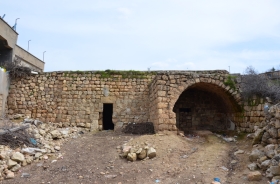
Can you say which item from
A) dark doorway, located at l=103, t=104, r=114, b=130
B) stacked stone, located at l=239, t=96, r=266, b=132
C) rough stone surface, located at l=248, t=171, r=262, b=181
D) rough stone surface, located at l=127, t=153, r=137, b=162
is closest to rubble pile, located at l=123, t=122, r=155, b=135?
dark doorway, located at l=103, t=104, r=114, b=130

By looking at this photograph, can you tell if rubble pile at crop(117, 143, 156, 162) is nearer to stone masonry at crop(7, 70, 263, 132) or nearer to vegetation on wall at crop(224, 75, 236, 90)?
stone masonry at crop(7, 70, 263, 132)

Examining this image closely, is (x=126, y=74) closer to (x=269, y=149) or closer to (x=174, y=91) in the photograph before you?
(x=174, y=91)

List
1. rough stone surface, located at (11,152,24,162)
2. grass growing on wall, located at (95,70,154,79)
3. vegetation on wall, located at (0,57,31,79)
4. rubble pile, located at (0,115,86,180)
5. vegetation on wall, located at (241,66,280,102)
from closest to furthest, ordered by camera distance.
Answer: rubble pile, located at (0,115,86,180)
rough stone surface, located at (11,152,24,162)
vegetation on wall, located at (241,66,280,102)
grass growing on wall, located at (95,70,154,79)
vegetation on wall, located at (0,57,31,79)

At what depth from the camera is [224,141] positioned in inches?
349

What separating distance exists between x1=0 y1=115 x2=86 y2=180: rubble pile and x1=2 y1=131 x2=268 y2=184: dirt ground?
0.22 m

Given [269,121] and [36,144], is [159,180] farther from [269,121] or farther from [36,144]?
[36,144]

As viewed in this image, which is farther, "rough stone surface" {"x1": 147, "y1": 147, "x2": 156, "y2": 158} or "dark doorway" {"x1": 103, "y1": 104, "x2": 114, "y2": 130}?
"dark doorway" {"x1": 103, "y1": 104, "x2": 114, "y2": 130}

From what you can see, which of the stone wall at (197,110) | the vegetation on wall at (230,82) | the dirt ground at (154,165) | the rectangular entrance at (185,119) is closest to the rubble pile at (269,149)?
the dirt ground at (154,165)

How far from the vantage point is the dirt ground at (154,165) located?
5.88m

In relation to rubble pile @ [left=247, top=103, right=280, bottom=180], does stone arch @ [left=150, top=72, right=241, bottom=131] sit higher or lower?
higher

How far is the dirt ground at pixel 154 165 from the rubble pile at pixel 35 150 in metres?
0.22

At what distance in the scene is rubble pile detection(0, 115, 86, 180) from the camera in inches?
259

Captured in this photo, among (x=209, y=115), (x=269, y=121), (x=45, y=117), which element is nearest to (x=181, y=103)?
(x=209, y=115)

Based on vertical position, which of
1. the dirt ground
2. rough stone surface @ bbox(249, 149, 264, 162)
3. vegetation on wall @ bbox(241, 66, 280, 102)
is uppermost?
vegetation on wall @ bbox(241, 66, 280, 102)
